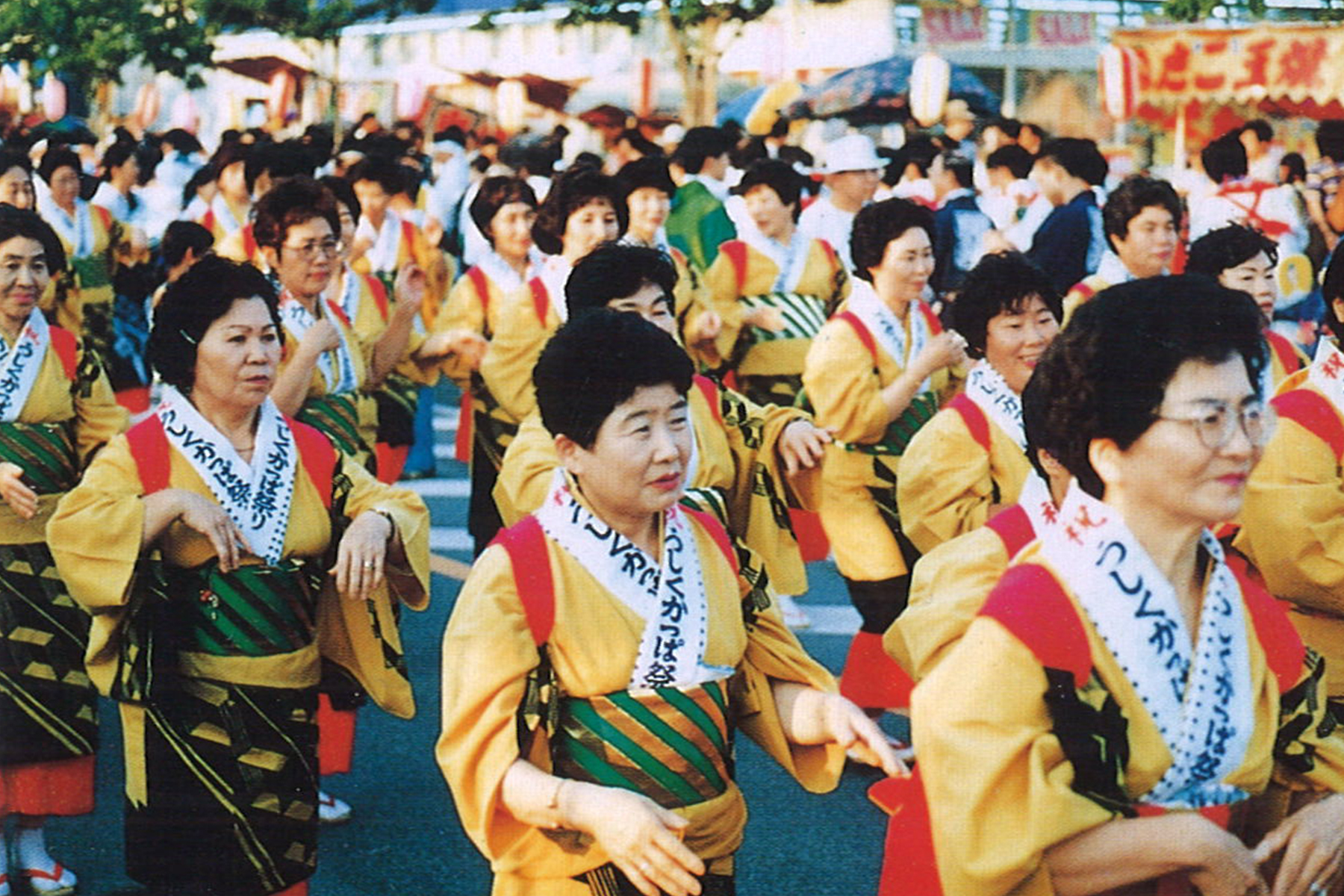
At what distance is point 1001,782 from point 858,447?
340cm

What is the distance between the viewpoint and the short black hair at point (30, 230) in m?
4.88

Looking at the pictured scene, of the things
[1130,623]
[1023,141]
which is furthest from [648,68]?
[1130,623]

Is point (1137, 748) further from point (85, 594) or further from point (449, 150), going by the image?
point (449, 150)

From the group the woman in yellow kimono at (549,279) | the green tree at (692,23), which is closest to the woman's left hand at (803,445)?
the woman in yellow kimono at (549,279)

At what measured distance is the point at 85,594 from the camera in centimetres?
386

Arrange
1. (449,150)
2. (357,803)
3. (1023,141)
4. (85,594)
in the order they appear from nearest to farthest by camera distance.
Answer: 1. (85,594)
2. (357,803)
3. (1023,141)
4. (449,150)

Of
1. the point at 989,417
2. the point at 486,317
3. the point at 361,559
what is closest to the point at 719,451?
the point at 989,417

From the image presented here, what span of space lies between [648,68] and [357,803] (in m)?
18.0

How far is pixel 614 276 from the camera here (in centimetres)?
435

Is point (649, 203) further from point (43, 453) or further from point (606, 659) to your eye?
point (606, 659)

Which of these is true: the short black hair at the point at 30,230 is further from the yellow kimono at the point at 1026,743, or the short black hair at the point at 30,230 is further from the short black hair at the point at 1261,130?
the short black hair at the point at 1261,130

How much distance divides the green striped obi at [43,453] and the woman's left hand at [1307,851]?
11.0 ft

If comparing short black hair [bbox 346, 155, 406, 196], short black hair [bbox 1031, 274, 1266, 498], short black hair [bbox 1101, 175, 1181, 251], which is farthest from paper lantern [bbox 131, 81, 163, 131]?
short black hair [bbox 1031, 274, 1266, 498]

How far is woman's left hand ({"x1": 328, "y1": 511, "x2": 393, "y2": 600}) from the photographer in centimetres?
373
